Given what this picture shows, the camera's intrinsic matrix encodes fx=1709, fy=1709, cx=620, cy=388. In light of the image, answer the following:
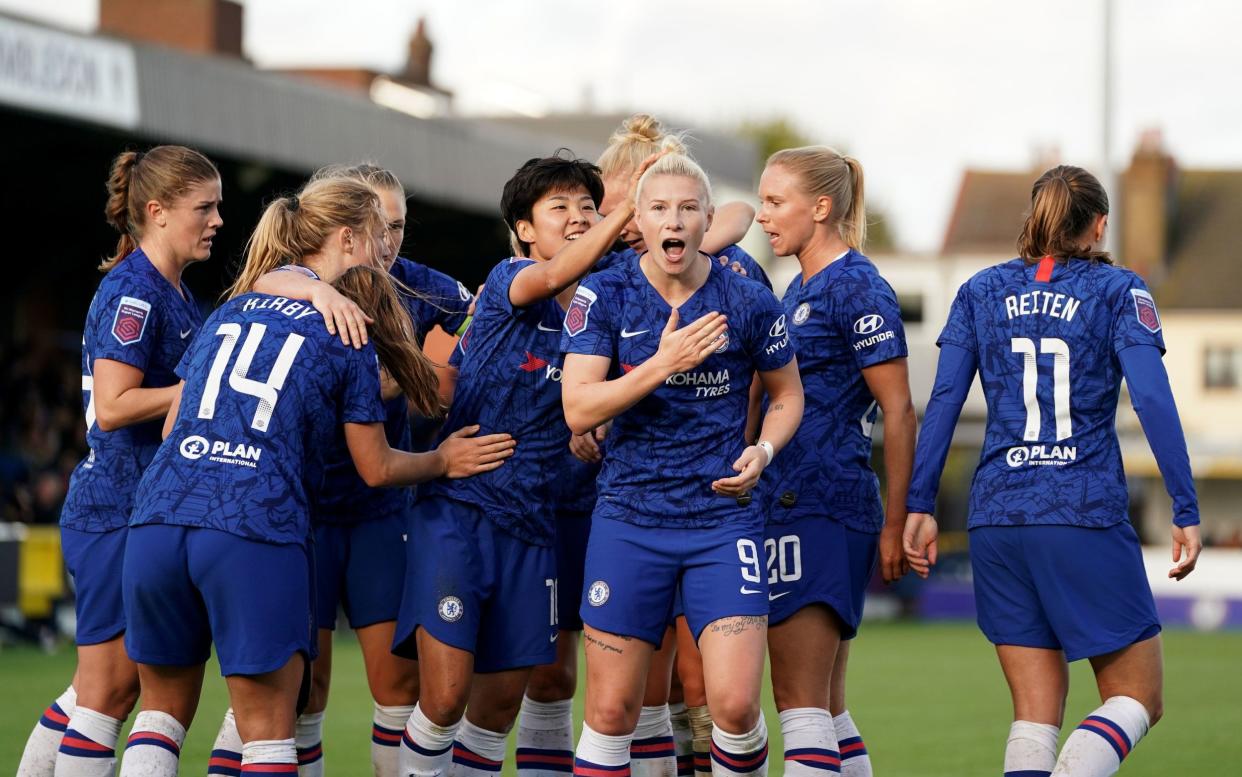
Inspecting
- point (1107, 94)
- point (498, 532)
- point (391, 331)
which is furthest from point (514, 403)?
point (1107, 94)

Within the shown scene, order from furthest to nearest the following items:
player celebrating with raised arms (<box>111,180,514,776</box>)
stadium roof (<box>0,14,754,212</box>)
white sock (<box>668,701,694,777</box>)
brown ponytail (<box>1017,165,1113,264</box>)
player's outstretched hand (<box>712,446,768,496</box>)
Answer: stadium roof (<box>0,14,754,212</box>) → white sock (<box>668,701,694,777</box>) → brown ponytail (<box>1017,165,1113,264</box>) → player's outstretched hand (<box>712,446,768,496</box>) → player celebrating with raised arms (<box>111,180,514,776</box>)

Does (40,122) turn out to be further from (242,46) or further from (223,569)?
(223,569)

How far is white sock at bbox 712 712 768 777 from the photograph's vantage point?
540cm

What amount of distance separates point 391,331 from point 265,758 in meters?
1.42

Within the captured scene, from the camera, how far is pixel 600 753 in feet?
17.4

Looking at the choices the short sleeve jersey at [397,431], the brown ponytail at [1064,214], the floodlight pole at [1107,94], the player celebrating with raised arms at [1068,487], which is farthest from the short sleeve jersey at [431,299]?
the floodlight pole at [1107,94]

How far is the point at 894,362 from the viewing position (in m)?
5.91

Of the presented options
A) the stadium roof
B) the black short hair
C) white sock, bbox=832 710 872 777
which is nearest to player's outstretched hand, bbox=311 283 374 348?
the black short hair

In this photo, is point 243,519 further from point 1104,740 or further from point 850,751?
point 1104,740

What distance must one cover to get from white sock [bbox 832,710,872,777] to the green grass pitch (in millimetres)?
2278

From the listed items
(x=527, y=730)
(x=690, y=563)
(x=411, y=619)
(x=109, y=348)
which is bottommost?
(x=527, y=730)

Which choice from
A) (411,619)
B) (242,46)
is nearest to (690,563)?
(411,619)

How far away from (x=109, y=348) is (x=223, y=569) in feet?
3.91

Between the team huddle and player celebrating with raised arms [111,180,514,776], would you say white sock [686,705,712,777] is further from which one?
player celebrating with raised arms [111,180,514,776]
